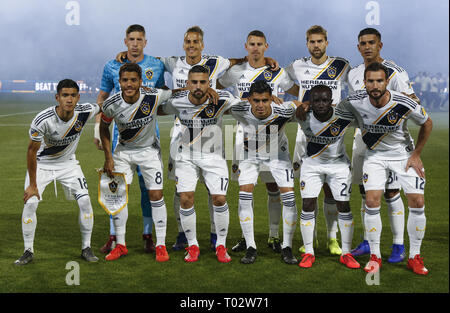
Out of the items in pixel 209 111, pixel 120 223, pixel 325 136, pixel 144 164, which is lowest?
pixel 120 223

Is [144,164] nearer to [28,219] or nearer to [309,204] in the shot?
[28,219]

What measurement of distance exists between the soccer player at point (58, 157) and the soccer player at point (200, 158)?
3.10 feet

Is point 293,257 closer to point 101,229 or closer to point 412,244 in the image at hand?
point 412,244

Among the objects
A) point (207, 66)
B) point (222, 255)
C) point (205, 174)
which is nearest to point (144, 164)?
point (205, 174)

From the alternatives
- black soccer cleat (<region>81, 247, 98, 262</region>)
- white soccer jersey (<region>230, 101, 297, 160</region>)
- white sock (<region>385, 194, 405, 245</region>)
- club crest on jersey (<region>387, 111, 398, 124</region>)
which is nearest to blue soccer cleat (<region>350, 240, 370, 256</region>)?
white sock (<region>385, 194, 405, 245</region>)

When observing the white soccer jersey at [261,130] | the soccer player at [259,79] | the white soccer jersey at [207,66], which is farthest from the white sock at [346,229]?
the white soccer jersey at [207,66]

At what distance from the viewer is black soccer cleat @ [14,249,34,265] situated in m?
6.14

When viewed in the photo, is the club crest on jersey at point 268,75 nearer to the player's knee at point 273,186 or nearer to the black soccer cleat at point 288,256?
the player's knee at point 273,186

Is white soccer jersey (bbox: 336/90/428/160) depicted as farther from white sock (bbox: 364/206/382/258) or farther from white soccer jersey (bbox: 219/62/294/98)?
white soccer jersey (bbox: 219/62/294/98)

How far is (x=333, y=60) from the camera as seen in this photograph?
22.4ft

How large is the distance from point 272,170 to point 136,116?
1486mm

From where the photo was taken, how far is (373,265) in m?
5.82

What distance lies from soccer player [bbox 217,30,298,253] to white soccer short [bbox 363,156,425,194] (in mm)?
1084
